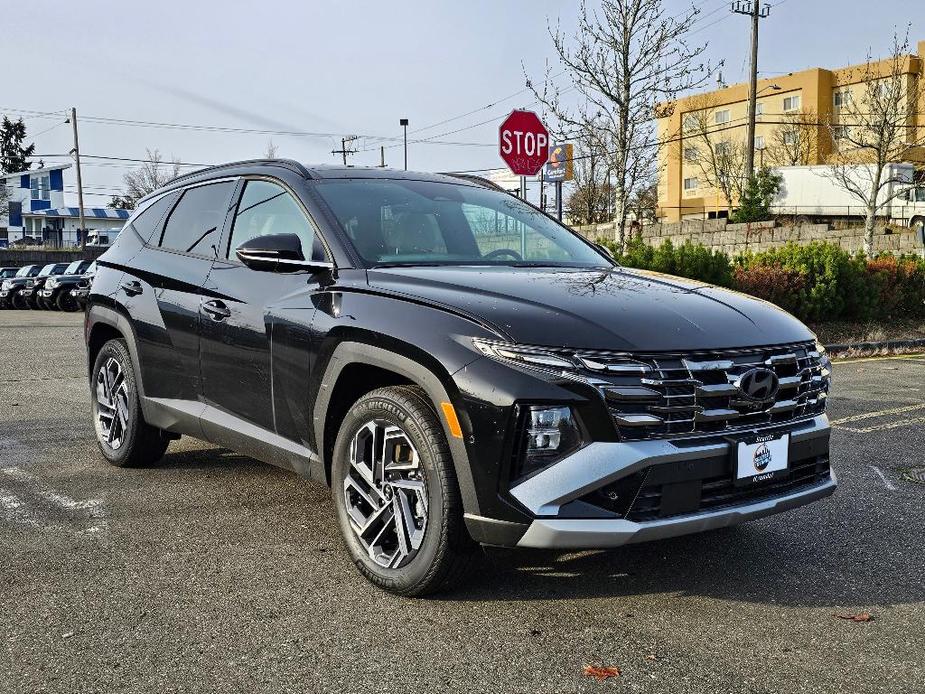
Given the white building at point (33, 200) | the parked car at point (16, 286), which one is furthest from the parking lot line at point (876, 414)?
the white building at point (33, 200)

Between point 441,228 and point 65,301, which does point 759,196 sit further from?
point 441,228

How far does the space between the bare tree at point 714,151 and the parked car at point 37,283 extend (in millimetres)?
34924

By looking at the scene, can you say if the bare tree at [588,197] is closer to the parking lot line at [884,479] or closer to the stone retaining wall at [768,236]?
the stone retaining wall at [768,236]

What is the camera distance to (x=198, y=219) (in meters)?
5.18

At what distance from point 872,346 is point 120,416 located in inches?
427

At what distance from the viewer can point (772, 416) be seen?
3537mm

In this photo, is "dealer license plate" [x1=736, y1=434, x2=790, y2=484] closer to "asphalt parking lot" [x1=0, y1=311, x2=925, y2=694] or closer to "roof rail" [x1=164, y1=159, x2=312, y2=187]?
"asphalt parking lot" [x1=0, y1=311, x2=925, y2=694]

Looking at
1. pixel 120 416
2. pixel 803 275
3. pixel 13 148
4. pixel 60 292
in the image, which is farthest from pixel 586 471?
pixel 13 148

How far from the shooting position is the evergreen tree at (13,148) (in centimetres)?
9556

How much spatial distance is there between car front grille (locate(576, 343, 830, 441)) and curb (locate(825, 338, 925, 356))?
32.6 feet

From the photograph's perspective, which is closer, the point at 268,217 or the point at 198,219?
the point at 268,217

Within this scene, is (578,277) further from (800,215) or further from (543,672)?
(800,215)

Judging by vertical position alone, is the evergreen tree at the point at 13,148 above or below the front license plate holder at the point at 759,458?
above

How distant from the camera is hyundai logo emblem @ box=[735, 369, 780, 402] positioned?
340cm
